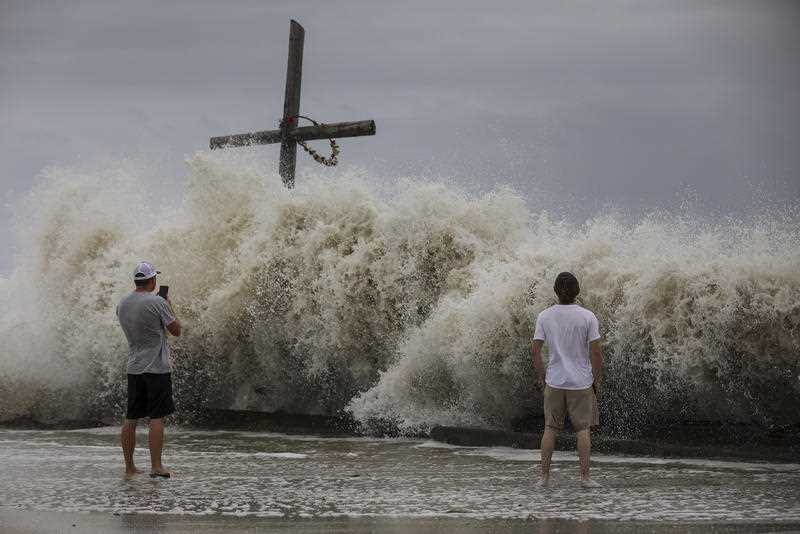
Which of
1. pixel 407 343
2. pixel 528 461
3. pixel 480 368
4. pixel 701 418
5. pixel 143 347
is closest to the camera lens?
pixel 143 347

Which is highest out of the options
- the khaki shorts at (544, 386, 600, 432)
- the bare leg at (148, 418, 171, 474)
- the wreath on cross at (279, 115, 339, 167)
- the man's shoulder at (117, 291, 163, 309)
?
the wreath on cross at (279, 115, 339, 167)

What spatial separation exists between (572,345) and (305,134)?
10.4 meters

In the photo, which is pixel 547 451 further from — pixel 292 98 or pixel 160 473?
pixel 292 98

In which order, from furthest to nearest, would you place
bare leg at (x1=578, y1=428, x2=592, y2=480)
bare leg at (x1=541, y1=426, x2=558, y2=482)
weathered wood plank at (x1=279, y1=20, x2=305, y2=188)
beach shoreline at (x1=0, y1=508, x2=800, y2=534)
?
weathered wood plank at (x1=279, y1=20, x2=305, y2=188), bare leg at (x1=541, y1=426, x2=558, y2=482), bare leg at (x1=578, y1=428, x2=592, y2=480), beach shoreline at (x1=0, y1=508, x2=800, y2=534)

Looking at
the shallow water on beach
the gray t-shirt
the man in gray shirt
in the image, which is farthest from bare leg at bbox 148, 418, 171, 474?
the gray t-shirt

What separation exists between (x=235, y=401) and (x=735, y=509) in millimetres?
9877

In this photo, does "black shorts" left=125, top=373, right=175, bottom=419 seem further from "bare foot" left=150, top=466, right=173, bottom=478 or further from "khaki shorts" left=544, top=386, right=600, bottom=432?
"khaki shorts" left=544, top=386, right=600, bottom=432

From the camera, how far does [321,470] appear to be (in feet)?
30.9

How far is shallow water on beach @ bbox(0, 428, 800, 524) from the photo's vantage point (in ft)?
23.0

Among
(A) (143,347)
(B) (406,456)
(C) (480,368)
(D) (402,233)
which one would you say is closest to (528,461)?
(B) (406,456)

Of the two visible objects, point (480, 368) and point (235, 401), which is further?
point (235, 401)

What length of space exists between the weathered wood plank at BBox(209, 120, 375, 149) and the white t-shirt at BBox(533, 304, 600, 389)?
9.37 m

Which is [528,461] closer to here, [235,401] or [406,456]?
[406,456]

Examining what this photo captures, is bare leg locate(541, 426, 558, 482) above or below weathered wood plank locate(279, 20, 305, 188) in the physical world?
below
